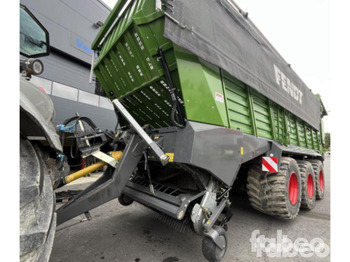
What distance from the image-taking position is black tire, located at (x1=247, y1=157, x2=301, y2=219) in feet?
9.48

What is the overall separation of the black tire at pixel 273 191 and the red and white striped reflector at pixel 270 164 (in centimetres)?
19

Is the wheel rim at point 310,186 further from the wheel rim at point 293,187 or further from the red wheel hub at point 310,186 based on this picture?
the wheel rim at point 293,187

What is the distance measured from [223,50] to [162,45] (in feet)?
2.51

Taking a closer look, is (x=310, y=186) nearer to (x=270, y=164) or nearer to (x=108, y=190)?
(x=270, y=164)

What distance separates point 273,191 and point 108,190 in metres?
2.39

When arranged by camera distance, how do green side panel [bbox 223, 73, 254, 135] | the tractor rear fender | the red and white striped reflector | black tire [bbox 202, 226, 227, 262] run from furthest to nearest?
the red and white striped reflector, green side panel [bbox 223, 73, 254, 135], black tire [bbox 202, 226, 227, 262], the tractor rear fender

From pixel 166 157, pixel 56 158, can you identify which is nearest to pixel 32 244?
pixel 56 158

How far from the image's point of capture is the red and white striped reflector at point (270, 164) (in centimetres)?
287

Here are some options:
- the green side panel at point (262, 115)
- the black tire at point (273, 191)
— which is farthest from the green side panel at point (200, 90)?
the black tire at point (273, 191)

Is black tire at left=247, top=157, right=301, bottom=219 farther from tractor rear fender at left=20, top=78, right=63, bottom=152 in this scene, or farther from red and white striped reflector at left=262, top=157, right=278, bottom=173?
tractor rear fender at left=20, top=78, right=63, bottom=152

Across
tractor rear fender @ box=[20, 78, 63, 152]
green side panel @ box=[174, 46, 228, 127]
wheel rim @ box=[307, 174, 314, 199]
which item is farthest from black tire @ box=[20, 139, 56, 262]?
wheel rim @ box=[307, 174, 314, 199]

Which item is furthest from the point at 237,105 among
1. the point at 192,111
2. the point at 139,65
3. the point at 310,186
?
the point at 310,186

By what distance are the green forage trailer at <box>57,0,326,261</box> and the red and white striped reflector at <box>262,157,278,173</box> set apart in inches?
0.6

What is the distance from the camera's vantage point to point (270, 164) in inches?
114
